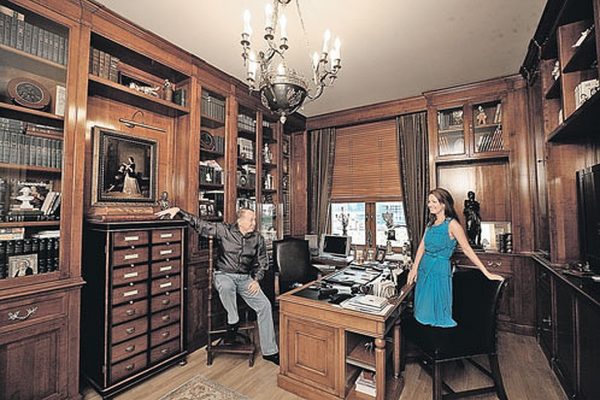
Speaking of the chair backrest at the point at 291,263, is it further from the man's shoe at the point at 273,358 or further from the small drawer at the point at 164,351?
the small drawer at the point at 164,351

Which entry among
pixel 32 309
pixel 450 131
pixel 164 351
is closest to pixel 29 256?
pixel 32 309

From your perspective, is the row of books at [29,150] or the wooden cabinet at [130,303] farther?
the wooden cabinet at [130,303]

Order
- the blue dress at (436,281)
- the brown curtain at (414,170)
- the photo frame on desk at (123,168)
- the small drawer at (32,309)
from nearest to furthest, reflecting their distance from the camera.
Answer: the small drawer at (32,309)
the blue dress at (436,281)
the photo frame on desk at (123,168)
the brown curtain at (414,170)

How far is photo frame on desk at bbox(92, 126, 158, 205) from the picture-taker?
2514mm

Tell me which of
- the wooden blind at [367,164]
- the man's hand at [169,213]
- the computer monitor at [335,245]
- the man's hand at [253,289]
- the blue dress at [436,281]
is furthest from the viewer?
the wooden blind at [367,164]

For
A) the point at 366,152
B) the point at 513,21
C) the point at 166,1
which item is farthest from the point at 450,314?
the point at 166,1

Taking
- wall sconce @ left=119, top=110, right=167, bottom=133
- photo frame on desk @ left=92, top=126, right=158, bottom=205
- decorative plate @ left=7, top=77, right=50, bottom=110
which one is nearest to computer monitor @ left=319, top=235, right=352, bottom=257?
photo frame on desk @ left=92, top=126, right=158, bottom=205

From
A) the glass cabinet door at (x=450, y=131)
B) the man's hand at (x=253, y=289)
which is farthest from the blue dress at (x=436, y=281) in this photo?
the glass cabinet door at (x=450, y=131)

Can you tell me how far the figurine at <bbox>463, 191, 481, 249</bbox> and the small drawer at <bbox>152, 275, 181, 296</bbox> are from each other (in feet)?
11.2

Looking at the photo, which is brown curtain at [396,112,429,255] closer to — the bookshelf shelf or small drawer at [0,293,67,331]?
the bookshelf shelf

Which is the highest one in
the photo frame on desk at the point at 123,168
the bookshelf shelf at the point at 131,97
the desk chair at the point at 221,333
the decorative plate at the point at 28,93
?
the bookshelf shelf at the point at 131,97

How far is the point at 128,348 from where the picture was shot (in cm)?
229

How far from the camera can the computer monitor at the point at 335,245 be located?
411 cm

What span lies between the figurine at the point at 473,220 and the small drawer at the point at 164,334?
137 inches
